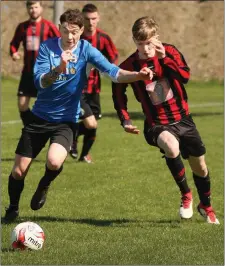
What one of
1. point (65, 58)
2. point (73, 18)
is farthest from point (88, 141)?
point (65, 58)

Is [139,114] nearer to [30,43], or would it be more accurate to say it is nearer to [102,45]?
[30,43]

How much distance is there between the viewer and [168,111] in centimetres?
830

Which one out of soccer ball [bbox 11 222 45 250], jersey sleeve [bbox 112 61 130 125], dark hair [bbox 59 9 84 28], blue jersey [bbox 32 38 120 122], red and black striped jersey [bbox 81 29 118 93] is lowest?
red and black striped jersey [bbox 81 29 118 93]

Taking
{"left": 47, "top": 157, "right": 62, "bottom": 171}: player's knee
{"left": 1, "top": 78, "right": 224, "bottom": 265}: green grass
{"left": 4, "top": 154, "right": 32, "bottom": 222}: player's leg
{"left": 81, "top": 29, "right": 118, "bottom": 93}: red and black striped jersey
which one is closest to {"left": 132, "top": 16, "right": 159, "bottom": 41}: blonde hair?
{"left": 47, "top": 157, "right": 62, "bottom": 171}: player's knee

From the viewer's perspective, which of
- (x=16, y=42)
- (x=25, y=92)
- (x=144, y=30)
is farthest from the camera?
(x=16, y=42)

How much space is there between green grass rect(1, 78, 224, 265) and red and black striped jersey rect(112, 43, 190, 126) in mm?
1130

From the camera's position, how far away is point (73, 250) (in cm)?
682

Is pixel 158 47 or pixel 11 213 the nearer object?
pixel 158 47

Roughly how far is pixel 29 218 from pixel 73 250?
5.78 feet

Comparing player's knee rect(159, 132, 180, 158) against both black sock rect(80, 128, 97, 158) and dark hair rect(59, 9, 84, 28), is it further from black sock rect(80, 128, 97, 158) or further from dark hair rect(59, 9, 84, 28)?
black sock rect(80, 128, 97, 158)

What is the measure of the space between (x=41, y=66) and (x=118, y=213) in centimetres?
205

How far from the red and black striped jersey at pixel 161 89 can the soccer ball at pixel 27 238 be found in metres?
1.87

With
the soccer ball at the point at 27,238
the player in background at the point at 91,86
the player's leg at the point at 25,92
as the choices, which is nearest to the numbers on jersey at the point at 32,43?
the player's leg at the point at 25,92

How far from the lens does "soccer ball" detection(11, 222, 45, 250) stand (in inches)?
268
